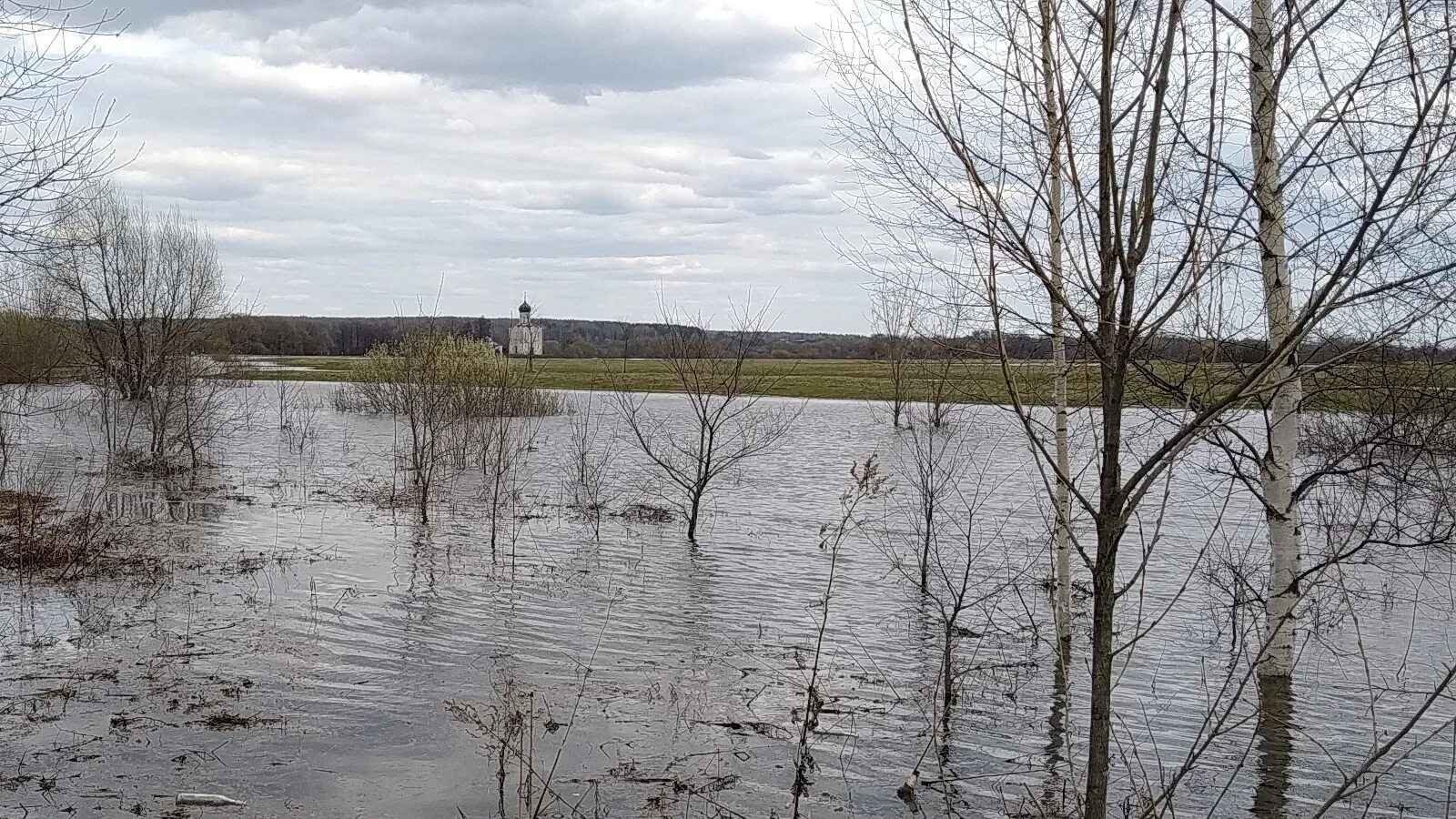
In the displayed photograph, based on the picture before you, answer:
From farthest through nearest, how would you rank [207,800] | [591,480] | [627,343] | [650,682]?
[591,480] < [627,343] < [650,682] < [207,800]

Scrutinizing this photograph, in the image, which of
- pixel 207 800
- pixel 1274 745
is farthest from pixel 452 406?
pixel 1274 745

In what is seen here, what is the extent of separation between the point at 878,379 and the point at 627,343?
34.0m

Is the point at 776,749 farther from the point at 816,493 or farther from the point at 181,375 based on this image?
the point at 181,375

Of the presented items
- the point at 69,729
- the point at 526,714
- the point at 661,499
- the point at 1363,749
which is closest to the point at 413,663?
the point at 526,714

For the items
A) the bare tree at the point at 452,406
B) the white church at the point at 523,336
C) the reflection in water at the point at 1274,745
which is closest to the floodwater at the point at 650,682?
the reflection in water at the point at 1274,745

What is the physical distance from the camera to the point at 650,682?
895 cm

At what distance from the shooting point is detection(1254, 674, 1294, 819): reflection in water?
6754mm

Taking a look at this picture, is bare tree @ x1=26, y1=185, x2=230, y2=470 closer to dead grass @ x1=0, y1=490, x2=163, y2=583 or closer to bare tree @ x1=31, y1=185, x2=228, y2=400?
bare tree @ x1=31, y1=185, x2=228, y2=400

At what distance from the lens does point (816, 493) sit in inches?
900

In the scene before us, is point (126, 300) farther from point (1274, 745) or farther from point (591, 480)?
point (1274, 745)

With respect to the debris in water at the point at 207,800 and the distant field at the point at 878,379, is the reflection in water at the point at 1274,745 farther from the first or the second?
the debris in water at the point at 207,800

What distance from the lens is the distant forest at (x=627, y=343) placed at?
21.5 ft

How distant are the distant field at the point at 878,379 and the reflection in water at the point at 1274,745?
91.0 inches

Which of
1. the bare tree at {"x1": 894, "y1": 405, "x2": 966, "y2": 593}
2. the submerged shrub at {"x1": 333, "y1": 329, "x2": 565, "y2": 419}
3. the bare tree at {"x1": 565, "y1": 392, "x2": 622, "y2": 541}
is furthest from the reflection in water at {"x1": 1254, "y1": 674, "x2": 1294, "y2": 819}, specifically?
the submerged shrub at {"x1": 333, "y1": 329, "x2": 565, "y2": 419}
